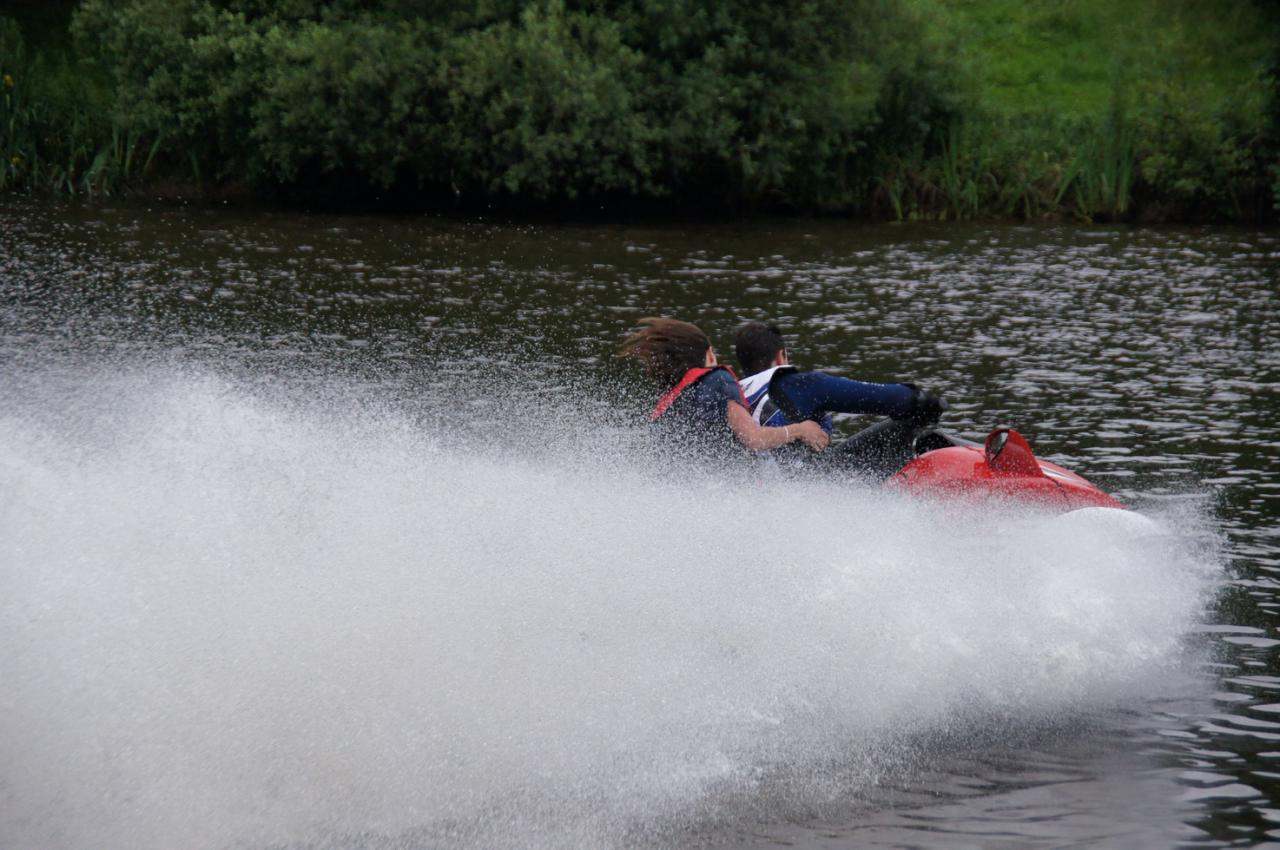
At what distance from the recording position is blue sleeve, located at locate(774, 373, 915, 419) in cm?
762

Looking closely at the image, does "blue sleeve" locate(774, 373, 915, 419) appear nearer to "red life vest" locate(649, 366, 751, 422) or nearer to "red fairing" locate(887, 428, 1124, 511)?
"red life vest" locate(649, 366, 751, 422)

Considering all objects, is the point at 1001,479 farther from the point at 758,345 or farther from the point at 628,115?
the point at 628,115

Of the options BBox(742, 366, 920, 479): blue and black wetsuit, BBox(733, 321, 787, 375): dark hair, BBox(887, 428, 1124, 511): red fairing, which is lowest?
BBox(887, 428, 1124, 511): red fairing

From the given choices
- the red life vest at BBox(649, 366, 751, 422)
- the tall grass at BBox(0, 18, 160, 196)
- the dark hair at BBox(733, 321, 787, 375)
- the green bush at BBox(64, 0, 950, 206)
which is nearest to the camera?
the red life vest at BBox(649, 366, 751, 422)

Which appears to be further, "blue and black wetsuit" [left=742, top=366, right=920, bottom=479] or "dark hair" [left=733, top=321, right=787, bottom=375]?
"dark hair" [left=733, top=321, right=787, bottom=375]

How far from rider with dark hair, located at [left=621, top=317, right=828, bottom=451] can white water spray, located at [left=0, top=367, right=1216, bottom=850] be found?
253 mm

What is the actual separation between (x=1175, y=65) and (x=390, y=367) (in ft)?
63.5

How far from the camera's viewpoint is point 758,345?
775 centimetres

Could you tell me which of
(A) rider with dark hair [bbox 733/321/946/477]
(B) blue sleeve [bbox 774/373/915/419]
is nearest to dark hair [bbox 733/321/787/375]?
(A) rider with dark hair [bbox 733/321/946/477]

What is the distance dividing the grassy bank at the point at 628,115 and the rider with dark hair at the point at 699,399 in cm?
1949

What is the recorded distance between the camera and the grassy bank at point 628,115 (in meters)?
26.7

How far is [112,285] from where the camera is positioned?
1927 centimetres

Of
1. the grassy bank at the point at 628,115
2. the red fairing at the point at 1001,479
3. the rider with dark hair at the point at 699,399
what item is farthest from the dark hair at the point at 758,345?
the grassy bank at the point at 628,115

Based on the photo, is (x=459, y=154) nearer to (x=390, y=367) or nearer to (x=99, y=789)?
(x=390, y=367)
